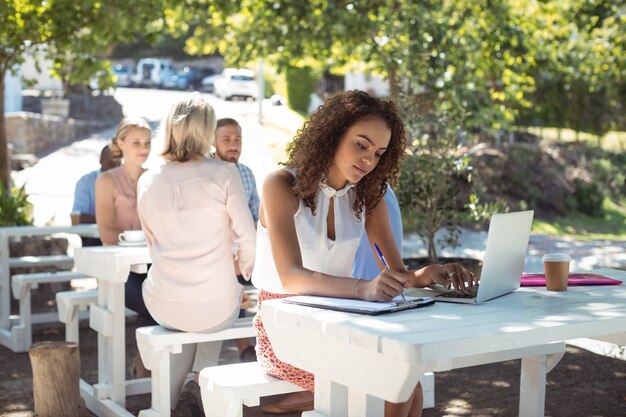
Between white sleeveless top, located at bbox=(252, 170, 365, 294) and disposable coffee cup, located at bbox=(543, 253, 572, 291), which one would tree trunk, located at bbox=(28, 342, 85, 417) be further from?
disposable coffee cup, located at bbox=(543, 253, 572, 291)

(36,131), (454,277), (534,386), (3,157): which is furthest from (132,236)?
(36,131)

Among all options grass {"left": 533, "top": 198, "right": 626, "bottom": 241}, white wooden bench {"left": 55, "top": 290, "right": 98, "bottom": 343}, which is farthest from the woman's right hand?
grass {"left": 533, "top": 198, "right": 626, "bottom": 241}

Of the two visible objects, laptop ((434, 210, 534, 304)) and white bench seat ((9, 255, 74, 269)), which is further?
white bench seat ((9, 255, 74, 269))

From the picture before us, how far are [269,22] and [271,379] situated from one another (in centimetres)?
672

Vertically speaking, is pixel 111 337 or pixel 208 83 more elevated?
pixel 208 83

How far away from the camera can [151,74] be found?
40719 mm

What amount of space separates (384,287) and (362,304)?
10cm

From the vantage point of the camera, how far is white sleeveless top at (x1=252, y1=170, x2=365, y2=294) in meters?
3.34

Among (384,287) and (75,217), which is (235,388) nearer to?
(384,287)

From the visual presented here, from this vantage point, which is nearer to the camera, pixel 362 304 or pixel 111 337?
→ pixel 362 304

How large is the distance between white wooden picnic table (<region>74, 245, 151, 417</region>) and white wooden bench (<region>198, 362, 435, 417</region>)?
4.13ft

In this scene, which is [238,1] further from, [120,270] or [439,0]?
[120,270]

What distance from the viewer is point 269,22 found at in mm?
9539

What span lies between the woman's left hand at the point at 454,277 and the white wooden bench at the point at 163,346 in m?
1.19
